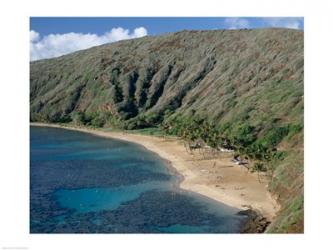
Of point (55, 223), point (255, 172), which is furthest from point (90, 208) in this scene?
point (255, 172)

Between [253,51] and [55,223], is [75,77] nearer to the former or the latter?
[253,51]

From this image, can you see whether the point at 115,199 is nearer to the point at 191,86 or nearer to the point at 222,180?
the point at 222,180

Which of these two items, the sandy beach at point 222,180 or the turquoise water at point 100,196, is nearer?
the sandy beach at point 222,180

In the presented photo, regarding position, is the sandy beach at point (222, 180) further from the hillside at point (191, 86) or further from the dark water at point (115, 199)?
the hillside at point (191, 86)

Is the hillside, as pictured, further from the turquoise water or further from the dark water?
the turquoise water
